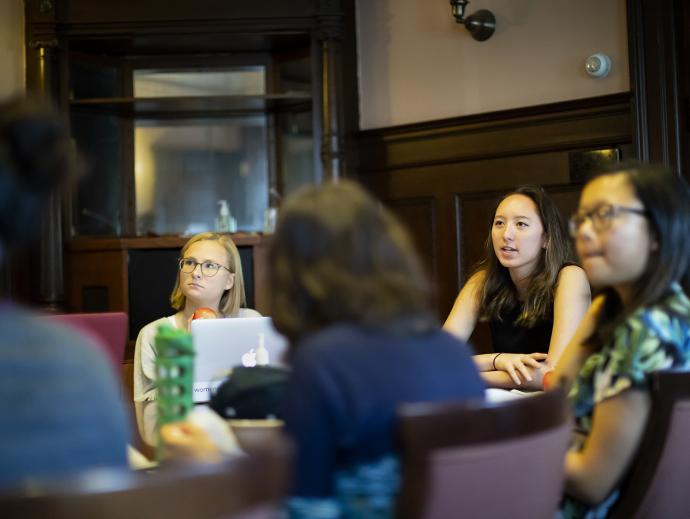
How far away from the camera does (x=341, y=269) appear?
1413mm

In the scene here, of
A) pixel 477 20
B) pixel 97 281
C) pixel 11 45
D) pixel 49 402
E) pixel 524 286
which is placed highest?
pixel 11 45

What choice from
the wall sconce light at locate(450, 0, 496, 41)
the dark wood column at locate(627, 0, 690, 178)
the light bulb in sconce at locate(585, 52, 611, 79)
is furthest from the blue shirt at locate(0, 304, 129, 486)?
the wall sconce light at locate(450, 0, 496, 41)

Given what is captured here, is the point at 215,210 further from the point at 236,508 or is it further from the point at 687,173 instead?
the point at 236,508

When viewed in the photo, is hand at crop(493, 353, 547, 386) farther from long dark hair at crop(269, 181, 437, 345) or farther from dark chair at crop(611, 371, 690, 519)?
long dark hair at crop(269, 181, 437, 345)

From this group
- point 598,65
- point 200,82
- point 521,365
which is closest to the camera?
point 521,365

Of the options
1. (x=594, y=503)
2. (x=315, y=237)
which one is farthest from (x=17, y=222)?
(x=594, y=503)

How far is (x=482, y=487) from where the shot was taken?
1380 millimetres

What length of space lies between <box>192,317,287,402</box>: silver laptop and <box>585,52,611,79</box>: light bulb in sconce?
281 centimetres

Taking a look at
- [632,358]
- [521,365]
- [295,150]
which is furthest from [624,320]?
[295,150]

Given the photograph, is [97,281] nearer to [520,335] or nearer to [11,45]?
[11,45]

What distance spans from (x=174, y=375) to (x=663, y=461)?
2.89 feet

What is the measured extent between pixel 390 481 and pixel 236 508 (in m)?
0.35

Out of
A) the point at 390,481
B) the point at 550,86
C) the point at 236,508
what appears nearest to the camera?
the point at 236,508

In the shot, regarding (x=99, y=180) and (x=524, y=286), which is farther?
(x=99, y=180)
